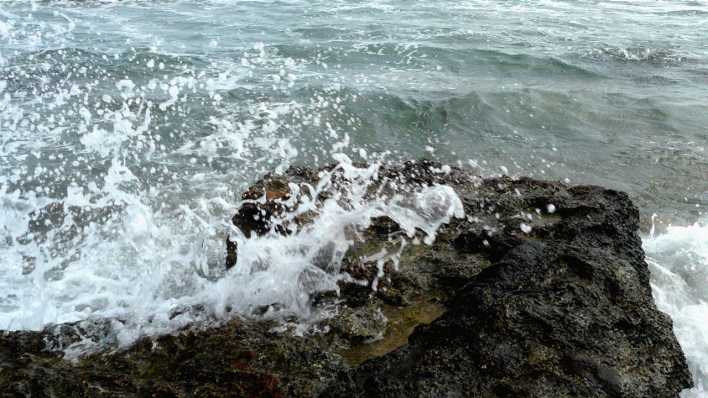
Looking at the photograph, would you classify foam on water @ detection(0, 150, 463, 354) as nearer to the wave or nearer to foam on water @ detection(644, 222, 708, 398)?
foam on water @ detection(644, 222, 708, 398)

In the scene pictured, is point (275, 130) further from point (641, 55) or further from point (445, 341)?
point (641, 55)

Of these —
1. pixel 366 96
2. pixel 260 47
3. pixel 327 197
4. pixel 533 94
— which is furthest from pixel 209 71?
pixel 327 197

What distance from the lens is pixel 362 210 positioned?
3949 mm

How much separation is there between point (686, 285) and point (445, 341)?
292cm

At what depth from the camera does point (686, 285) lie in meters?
4.37

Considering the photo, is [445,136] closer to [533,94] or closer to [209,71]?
[533,94]

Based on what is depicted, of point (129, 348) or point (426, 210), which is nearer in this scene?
point (129, 348)

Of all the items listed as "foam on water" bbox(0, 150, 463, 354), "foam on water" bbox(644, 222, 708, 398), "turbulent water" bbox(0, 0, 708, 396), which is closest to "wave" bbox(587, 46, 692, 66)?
"turbulent water" bbox(0, 0, 708, 396)

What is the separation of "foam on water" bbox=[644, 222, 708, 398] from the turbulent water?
0.02 meters

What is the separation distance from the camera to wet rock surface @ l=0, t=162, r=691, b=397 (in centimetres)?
241

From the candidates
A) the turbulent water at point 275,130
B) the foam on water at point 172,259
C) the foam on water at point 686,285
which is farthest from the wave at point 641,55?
the foam on water at point 172,259

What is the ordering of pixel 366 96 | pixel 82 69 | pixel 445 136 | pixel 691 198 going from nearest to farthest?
pixel 691 198, pixel 445 136, pixel 366 96, pixel 82 69

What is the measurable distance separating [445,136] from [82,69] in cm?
671

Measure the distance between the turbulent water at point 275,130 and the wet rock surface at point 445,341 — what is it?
1.02ft
